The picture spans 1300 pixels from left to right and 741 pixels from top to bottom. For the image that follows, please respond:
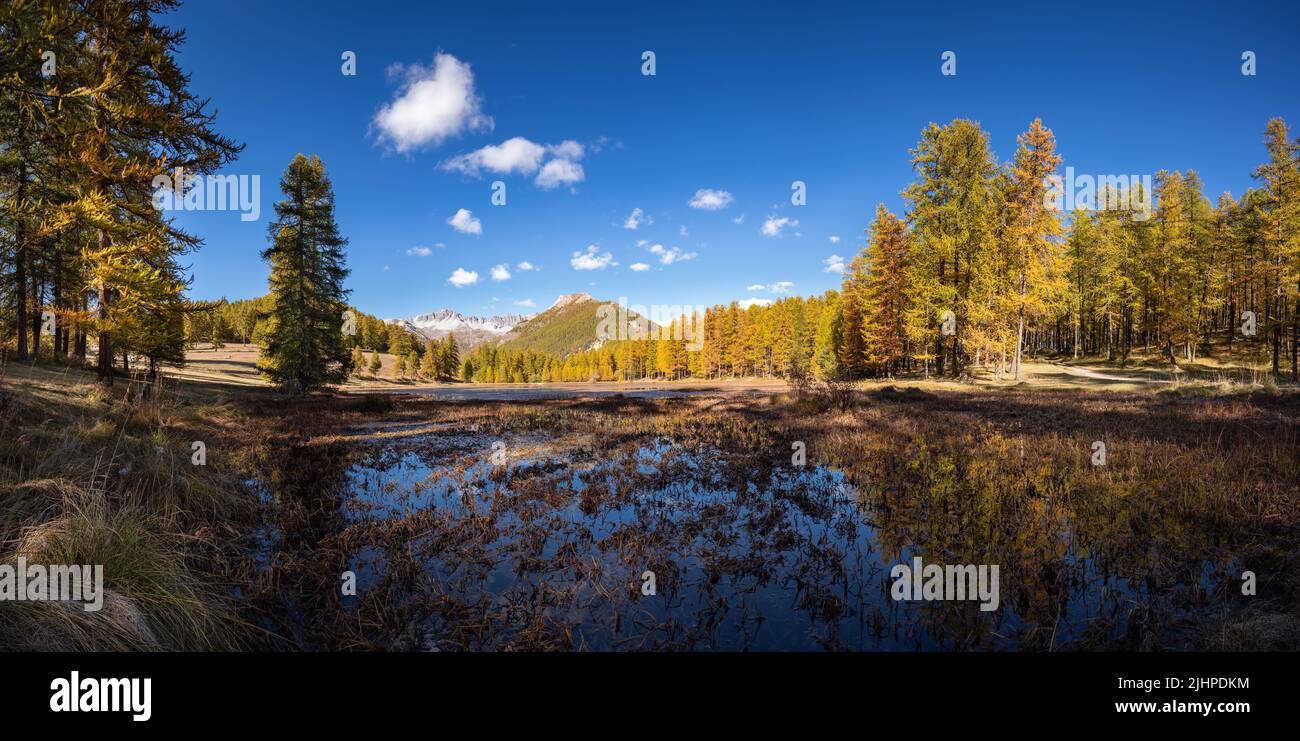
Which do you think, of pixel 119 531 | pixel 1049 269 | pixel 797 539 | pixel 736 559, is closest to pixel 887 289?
pixel 1049 269

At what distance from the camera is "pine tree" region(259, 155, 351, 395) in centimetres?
2603

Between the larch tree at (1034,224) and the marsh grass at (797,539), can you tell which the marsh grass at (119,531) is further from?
the larch tree at (1034,224)

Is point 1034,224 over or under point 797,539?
over

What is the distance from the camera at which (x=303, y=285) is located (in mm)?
26094

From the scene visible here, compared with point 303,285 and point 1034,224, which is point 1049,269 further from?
point 303,285

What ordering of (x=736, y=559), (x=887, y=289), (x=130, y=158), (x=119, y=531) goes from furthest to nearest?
(x=887, y=289), (x=130, y=158), (x=736, y=559), (x=119, y=531)

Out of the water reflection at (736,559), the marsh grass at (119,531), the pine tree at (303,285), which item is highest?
the pine tree at (303,285)

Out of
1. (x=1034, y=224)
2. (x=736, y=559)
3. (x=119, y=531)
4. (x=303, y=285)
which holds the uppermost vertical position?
(x=1034, y=224)

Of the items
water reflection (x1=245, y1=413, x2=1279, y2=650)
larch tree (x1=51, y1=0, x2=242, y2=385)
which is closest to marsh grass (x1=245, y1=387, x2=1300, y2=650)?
water reflection (x1=245, y1=413, x2=1279, y2=650)

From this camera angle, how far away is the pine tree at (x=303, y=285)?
26031 millimetres

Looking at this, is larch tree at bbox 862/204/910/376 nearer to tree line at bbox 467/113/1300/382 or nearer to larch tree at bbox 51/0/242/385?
tree line at bbox 467/113/1300/382

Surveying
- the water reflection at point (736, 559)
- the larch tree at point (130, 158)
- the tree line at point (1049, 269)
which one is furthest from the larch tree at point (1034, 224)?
the larch tree at point (130, 158)
